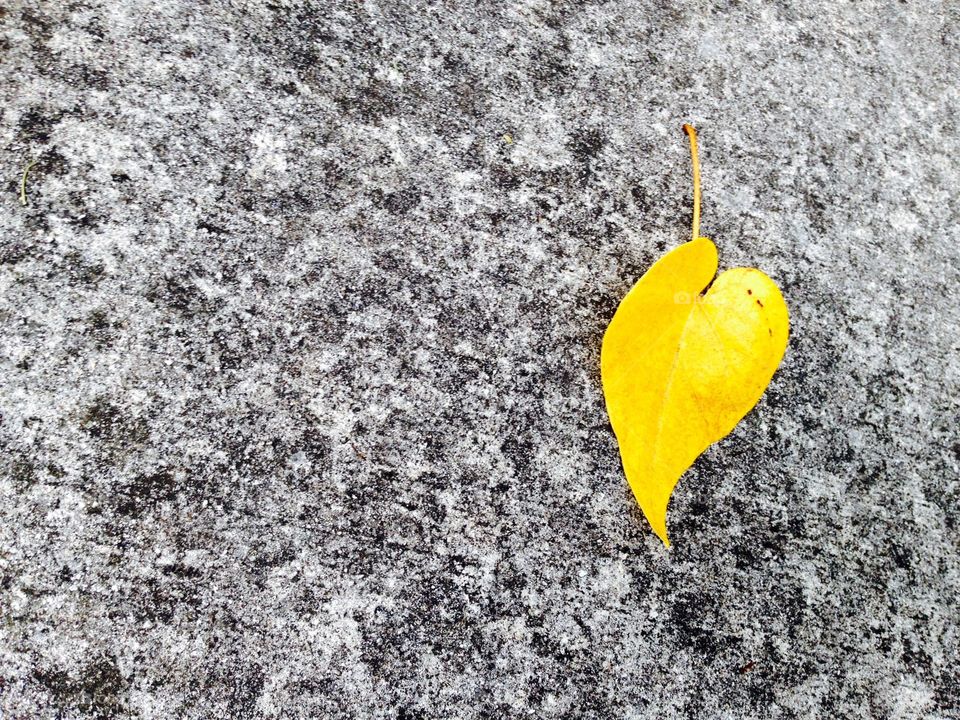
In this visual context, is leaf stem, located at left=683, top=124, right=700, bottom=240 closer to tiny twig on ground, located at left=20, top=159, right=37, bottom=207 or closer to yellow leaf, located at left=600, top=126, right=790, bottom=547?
yellow leaf, located at left=600, top=126, right=790, bottom=547

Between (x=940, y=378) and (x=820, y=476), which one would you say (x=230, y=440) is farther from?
(x=940, y=378)

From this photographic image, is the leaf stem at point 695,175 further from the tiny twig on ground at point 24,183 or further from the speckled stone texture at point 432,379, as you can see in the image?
the tiny twig on ground at point 24,183

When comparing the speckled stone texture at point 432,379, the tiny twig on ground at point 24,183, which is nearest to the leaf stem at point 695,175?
the speckled stone texture at point 432,379

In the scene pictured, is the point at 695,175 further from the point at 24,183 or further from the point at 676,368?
the point at 24,183

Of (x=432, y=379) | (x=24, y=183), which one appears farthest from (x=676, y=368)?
(x=24, y=183)

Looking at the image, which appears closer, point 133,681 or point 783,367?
point 133,681

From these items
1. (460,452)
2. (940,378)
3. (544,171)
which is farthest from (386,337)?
(940,378)

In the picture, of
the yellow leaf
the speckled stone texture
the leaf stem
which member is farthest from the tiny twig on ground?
the leaf stem
